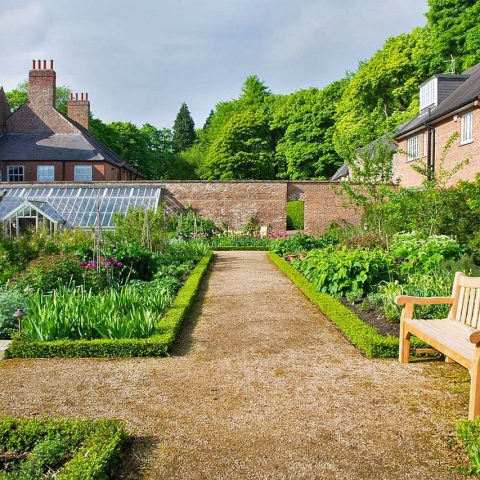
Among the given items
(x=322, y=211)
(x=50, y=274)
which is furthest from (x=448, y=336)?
(x=322, y=211)

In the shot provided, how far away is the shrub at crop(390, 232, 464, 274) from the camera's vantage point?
878 centimetres

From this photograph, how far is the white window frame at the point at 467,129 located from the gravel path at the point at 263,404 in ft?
46.8

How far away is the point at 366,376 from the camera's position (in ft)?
15.9

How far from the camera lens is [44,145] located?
101 ft

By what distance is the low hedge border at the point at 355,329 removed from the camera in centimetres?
545

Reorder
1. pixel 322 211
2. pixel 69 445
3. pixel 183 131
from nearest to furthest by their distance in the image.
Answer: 1. pixel 69 445
2. pixel 322 211
3. pixel 183 131

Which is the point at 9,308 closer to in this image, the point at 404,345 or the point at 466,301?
the point at 404,345

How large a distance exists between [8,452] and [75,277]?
5024 millimetres

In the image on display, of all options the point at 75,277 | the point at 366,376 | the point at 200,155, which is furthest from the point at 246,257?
the point at 200,155

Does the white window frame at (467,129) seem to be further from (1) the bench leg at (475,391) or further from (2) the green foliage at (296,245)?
(1) the bench leg at (475,391)

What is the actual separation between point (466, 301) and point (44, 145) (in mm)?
30101

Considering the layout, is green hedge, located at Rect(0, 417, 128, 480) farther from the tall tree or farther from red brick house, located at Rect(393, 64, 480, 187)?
the tall tree

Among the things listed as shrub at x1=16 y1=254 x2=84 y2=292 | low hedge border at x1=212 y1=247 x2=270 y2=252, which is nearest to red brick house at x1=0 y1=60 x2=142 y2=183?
low hedge border at x1=212 y1=247 x2=270 y2=252

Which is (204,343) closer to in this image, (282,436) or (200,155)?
(282,436)
